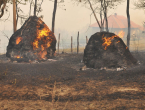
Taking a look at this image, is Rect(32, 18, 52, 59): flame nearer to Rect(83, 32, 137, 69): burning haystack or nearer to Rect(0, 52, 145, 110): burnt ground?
Rect(83, 32, 137, 69): burning haystack

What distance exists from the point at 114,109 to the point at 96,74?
17.3ft

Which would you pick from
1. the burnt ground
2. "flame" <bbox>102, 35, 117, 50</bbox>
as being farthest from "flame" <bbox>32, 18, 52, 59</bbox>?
"flame" <bbox>102, 35, 117, 50</bbox>

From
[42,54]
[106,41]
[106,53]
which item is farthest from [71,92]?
[42,54]

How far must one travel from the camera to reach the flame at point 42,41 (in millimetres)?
15617

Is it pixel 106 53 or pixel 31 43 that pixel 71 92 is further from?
pixel 31 43

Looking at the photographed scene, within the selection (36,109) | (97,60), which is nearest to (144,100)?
(36,109)

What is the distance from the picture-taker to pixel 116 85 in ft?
26.6

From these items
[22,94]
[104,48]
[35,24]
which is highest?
[35,24]

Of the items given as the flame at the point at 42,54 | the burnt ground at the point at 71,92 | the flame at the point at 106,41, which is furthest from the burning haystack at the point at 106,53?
the flame at the point at 42,54

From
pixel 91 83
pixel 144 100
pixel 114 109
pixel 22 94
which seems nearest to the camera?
pixel 114 109

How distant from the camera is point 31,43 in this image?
15406 millimetres

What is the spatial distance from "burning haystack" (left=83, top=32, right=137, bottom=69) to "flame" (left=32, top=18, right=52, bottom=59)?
4315 mm

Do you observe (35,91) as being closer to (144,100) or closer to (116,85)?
(116,85)

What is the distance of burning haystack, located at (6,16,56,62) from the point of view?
15.3m
